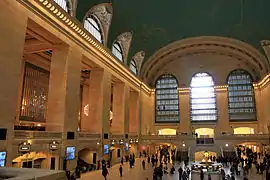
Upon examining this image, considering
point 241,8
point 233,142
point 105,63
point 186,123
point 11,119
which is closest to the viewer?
point 11,119

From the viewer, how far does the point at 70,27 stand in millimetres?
14047

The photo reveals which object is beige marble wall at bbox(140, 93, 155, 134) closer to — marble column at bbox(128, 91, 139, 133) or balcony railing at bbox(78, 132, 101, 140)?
marble column at bbox(128, 91, 139, 133)

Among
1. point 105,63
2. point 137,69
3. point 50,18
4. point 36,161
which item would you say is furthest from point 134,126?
point 50,18

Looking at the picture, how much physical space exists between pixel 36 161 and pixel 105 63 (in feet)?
30.4

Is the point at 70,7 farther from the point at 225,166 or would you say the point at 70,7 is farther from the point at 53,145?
the point at 225,166

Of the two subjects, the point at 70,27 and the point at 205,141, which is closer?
the point at 70,27

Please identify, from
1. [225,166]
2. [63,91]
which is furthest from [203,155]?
[63,91]

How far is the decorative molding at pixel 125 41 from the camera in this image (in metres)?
22.7

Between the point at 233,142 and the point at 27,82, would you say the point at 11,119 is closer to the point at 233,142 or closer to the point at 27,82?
the point at 27,82

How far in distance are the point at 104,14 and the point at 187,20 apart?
31.5 ft

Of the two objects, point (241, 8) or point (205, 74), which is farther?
point (205, 74)

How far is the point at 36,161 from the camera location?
42.1 feet

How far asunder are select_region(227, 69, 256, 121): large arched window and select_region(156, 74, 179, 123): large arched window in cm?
706

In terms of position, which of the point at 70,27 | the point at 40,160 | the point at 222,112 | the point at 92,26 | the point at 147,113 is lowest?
the point at 40,160
